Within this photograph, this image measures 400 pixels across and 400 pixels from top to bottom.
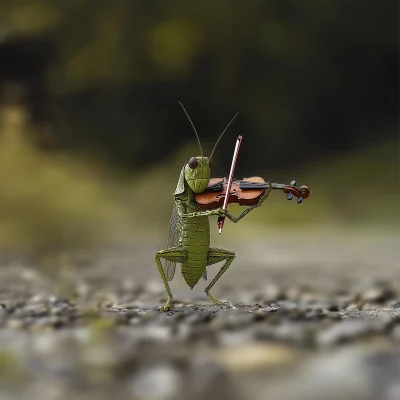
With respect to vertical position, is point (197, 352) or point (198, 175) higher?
point (198, 175)

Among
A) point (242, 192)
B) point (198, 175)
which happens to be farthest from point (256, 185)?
point (198, 175)

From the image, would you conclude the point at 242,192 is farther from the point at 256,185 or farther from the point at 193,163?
the point at 193,163

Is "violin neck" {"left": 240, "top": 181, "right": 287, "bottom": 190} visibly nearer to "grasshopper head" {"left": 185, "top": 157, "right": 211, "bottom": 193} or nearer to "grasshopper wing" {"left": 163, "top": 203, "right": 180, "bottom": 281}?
"grasshopper head" {"left": 185, "top": 157, "right": 211, "bottom": 193}

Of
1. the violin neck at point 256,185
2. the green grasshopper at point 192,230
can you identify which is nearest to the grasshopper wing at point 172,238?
the green grasshopper at point 192,230

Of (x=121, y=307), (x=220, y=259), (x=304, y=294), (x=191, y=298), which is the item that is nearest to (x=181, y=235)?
(x=220, y=259)

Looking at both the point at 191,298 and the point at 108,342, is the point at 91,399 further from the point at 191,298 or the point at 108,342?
the point at 191,298

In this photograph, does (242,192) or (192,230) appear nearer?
(242,192)
